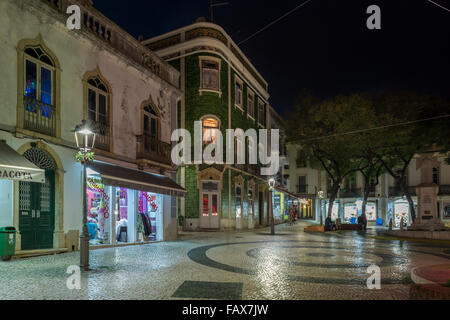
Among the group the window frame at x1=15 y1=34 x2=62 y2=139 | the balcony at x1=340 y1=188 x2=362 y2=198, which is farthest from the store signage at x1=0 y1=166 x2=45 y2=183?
the balcony at x1=340 y1=188 x2=362 y2=198

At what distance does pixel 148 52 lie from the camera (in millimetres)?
17781

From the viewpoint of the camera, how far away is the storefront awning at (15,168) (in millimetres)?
9695

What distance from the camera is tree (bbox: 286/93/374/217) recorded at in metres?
26.9

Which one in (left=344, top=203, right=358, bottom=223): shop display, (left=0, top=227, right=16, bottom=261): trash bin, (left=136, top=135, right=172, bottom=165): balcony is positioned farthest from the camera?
(left=344, top=203, right=358, bottom=223): shop display

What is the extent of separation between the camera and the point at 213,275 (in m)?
8.89

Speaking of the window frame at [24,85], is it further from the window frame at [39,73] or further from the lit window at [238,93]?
the lit window at [238,93]

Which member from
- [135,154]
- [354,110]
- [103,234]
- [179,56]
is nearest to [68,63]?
[135,154]

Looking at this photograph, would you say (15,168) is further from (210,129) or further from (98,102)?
(210,129)

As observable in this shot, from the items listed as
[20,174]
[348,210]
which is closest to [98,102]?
[20,174]

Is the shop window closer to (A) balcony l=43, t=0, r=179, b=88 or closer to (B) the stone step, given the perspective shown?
(A) balcony l=43, t=0, r=179, b=88

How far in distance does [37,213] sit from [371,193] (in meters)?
44.7

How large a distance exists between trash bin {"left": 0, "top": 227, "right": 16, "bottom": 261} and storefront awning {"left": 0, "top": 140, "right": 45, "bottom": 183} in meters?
1.48

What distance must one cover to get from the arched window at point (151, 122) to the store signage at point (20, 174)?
22.8 feet

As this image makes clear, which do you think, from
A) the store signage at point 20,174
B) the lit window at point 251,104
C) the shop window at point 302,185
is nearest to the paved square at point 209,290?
the store signage at point 20,174
